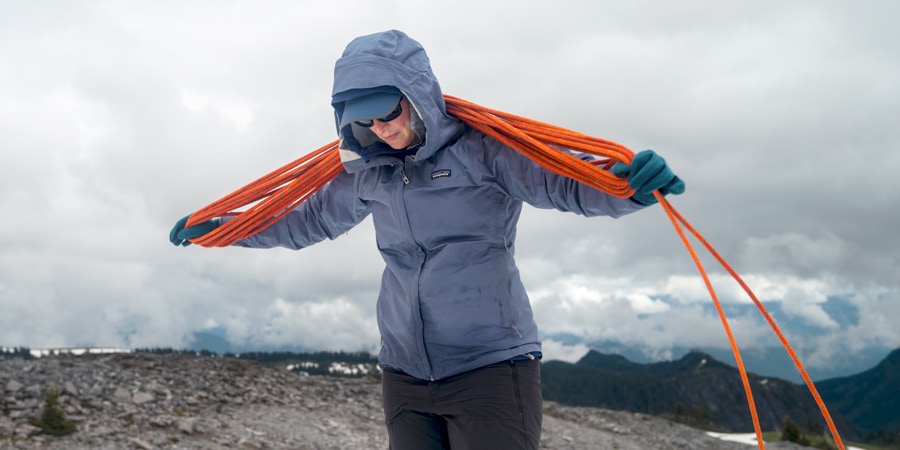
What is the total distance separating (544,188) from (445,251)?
462mm

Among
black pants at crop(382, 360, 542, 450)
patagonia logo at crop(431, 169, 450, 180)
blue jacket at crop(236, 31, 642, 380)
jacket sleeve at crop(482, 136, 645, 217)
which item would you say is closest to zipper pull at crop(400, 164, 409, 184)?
blue jacket at crop(236, 31, 642, 380)

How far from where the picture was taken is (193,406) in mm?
8805

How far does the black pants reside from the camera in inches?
95.3

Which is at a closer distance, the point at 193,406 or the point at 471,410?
the point at 471,410

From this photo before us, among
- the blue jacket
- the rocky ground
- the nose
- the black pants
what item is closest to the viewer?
the black pants

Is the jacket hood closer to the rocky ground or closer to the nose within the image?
the nose

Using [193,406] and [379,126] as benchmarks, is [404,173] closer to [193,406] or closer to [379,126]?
[379,126]

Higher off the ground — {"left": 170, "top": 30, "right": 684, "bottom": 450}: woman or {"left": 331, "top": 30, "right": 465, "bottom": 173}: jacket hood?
{"left": 331, "top": 30, "right": 465, "bottom": 173}: jacket hood

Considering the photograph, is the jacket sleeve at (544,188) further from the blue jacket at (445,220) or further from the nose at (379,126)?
the nose at (379,126)

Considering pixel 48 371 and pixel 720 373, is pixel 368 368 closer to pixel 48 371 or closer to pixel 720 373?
pixel 48 371

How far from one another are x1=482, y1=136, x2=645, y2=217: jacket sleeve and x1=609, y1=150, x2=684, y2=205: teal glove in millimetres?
105

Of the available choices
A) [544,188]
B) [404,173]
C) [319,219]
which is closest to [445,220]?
[404,173]

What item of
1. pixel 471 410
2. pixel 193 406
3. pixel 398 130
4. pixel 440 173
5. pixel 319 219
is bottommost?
pixel 471 410

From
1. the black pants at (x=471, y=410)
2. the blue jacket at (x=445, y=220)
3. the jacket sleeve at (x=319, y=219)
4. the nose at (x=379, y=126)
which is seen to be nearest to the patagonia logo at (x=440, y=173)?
the blue jacket at (x=445, y=220)
